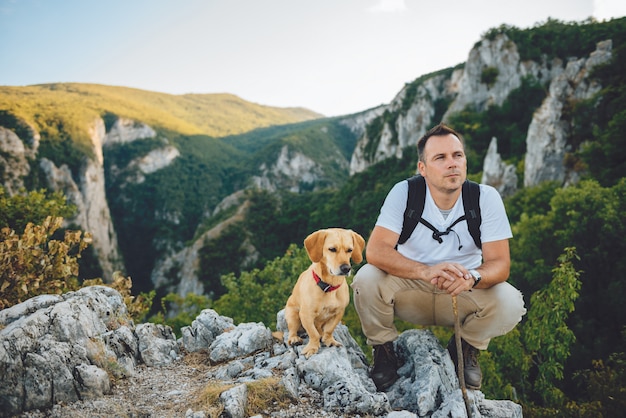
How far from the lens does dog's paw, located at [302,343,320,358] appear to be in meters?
4.29

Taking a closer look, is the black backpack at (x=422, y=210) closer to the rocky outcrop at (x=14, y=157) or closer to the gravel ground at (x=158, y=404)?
the gravel ground at (x=158, y=404)

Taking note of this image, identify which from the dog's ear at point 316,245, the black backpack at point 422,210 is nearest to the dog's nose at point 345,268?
the dog's ear at point 316,245

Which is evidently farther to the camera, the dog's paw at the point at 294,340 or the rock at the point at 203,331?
the rock at the point at 203,331

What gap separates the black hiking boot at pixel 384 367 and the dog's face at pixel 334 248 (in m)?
1.10

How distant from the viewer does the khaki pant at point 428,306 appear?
3.82 meters

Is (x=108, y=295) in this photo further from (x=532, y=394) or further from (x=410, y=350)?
(x=532, y=394)

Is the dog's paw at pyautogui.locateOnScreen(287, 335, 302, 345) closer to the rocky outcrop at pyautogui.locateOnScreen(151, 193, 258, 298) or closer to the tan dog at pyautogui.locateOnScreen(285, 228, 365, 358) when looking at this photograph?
the tan dog at pyautogui.locateOnScreen(285, 228, 365, 358)

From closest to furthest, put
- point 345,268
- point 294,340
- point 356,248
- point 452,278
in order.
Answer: point 452,278
point 345,268
point 356,248
point 294,340

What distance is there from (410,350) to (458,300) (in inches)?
38.1

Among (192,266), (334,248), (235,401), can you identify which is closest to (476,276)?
(334,248)

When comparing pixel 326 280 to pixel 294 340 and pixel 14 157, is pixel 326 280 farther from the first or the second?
pixel 14 157

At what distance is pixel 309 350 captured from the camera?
4316 mm

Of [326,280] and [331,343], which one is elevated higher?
[326,280]

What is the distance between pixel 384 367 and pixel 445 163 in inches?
97.2
